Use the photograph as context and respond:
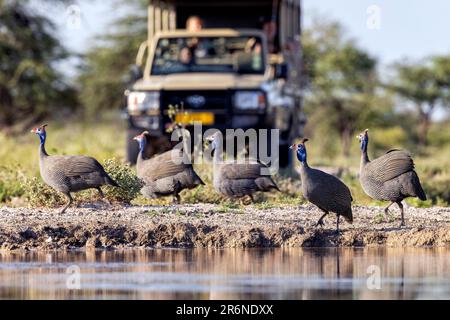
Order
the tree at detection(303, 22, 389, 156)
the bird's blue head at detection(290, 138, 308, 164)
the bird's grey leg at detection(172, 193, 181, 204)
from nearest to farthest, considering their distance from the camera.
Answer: the bird's blue head at detection(290, 138, 308, 164) → the bird's grey leg at detection(172, 193, 181, 204) → the tree at detection(303, 22, 389, 156)

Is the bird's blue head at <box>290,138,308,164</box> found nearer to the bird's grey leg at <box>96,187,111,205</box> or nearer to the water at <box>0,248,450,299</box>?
the water at <box>0,248,450,299</box>

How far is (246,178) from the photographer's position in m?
14.9

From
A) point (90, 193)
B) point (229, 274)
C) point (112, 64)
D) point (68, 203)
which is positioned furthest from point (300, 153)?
point (112, 64)

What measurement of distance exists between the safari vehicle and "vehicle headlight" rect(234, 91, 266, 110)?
0.02 m

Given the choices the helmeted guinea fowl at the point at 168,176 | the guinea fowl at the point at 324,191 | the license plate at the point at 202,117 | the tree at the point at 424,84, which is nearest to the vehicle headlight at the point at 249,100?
the license plate at the point at 202,117

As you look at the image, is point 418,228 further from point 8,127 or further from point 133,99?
point 8,127

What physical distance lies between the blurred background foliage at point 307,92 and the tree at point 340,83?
0.10 ft

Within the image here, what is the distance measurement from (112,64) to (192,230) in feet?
80.6

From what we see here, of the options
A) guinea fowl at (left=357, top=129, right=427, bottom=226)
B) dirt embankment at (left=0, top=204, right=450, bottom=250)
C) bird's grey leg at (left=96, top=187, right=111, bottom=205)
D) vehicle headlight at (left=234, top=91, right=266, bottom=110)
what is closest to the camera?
dirt embankment at (left=0, top=204, right=450, bottom=250)

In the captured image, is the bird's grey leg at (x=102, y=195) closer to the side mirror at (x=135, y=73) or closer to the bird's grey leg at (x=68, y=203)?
the bird's grey leg at (x=68, y=203)

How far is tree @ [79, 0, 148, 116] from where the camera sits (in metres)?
36.8

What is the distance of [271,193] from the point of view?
54.6 feet

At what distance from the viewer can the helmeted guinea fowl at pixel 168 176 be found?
1494cm

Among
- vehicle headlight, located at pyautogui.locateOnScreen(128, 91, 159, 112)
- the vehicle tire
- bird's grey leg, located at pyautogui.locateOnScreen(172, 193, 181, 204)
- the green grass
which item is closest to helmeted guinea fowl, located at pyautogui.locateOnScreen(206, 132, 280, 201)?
the green grass
